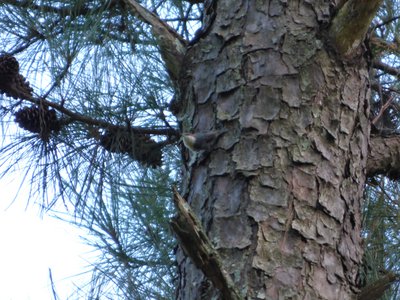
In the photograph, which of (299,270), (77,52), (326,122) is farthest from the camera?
(77,52)

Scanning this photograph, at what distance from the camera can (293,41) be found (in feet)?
3.99

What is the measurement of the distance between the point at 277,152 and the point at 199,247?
0.86ft

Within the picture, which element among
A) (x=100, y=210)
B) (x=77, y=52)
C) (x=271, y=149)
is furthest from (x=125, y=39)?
(x=271, y=149)

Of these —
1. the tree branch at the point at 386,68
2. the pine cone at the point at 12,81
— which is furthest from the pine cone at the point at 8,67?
the tree branch at the point at 386,68

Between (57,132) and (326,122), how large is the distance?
0.75 meters

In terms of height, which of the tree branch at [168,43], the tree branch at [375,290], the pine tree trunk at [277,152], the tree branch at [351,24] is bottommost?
the tree branch at [375,290]

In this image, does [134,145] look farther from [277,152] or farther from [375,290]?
[375,290]

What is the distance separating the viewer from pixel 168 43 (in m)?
1.38

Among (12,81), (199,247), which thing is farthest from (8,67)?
(199,247)

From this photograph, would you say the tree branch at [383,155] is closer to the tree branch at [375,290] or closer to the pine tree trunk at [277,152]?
the pine tree trunk at [277,152]

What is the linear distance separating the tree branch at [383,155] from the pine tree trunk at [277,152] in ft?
0.44

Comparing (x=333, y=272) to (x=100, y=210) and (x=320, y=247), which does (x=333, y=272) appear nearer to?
(x=320, y=247)

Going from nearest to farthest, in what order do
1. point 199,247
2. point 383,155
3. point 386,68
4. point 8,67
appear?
1. point 199,247
2. point 383,155
3. point 8,67
4. point 386,68

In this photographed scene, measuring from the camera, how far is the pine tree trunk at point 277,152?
1.06m
